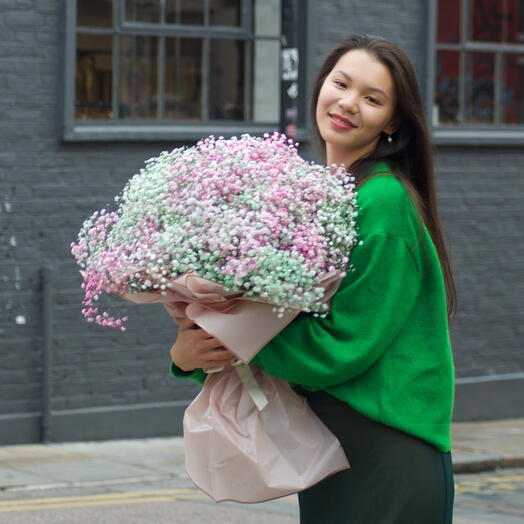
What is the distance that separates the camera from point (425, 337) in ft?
9.21

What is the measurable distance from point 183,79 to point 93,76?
81 centimetres

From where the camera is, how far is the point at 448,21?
1180 centimetres

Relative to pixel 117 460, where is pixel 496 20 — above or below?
above

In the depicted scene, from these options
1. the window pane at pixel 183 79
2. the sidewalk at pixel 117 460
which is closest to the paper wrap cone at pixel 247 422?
the sidewalk at pixel 117 460

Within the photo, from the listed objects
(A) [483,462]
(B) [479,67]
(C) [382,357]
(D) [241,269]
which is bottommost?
(A) [483,462]

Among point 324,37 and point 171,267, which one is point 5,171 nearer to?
point 324,37

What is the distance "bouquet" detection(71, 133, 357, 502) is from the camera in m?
2.64

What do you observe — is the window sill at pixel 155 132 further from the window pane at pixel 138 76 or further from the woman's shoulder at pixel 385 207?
the woman's shoulder at pixel 385 207

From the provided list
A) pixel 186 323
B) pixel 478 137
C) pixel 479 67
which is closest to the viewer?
pixel 186 323

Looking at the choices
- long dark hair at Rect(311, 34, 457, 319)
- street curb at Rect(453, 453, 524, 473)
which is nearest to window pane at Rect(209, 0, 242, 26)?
street curb at Rect(453, 453, 524, 473)

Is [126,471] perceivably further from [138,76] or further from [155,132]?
[138,76]

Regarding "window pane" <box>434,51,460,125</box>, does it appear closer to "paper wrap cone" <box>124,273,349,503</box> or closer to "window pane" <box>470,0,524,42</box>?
"window pane" <box>470,0,524,42</box>

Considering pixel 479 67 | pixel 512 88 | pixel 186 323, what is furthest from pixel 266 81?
pixel 186 323

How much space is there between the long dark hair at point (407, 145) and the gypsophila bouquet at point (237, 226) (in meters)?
0.14
